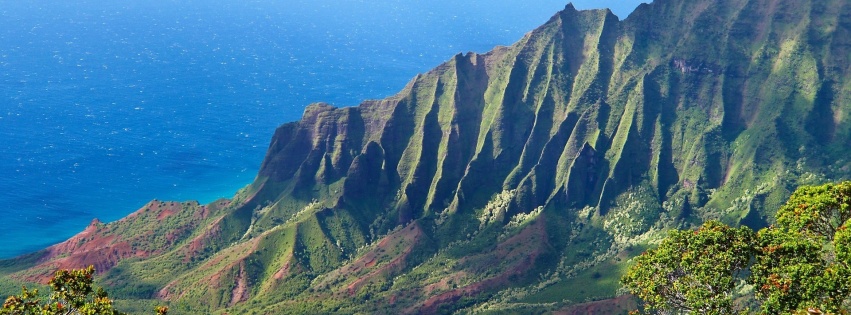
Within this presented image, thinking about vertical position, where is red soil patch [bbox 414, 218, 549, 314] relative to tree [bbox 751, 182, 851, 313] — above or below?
above

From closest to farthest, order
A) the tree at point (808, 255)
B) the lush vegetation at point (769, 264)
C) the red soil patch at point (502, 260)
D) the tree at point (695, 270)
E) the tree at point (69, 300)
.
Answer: the tree at point (808, 255), the lush vegetation at point (769, 264), the tree at point (69, 300), the tree at point (695, 270), the red soil patch at point (502, 260)

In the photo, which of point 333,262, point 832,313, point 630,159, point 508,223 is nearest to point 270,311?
point 333,262

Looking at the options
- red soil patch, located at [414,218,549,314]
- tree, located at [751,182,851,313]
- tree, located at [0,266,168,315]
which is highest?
tree, located at [0,266,168,315]

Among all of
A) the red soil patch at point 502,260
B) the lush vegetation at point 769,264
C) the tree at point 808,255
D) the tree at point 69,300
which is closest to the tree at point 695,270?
the lush vegetation at point 769,264

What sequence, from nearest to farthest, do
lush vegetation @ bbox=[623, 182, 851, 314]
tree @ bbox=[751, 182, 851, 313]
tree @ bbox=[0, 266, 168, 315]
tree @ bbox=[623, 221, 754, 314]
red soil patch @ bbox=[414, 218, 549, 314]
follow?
1. tree @ bbox=[751, 182, 851, 313]
2. lush vegetation @ bbox=[623, 182, 851, 314]
3. tree @ bbox=[0, 266, 168, 315]
4. tree @ bbox=[623, 221, 754, 314]
5. red soil patch @ bbox=[414, 218, 549, 314]

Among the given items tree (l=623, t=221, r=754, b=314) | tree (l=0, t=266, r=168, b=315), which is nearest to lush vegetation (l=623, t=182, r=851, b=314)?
tree (l=623, t=221, r=754, b=314)

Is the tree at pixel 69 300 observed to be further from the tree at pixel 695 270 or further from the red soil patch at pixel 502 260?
the red soil patch at pixel 502 260

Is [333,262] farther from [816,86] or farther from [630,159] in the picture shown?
[816,86]

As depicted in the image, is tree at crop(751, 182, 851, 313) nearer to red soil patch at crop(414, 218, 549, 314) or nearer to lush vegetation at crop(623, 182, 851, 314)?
lush vegetation at crop(623, 182, 851, 314)
